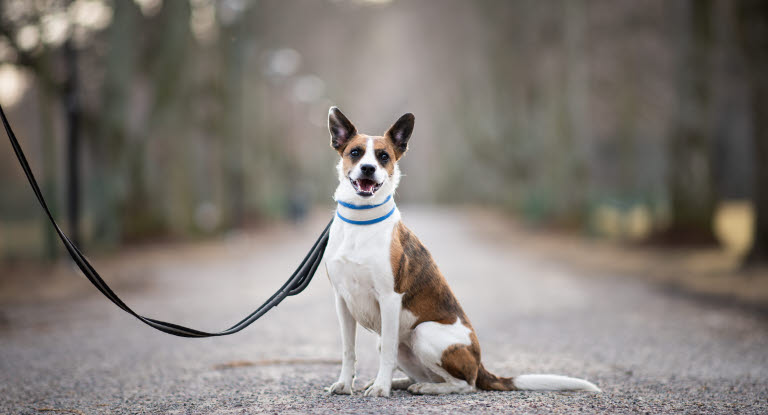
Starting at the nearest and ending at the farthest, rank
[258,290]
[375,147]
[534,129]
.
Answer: [375,147] → [258,290] → [534,129]

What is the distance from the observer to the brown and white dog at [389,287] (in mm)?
4312

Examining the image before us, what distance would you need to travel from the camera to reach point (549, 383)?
4.59 meters

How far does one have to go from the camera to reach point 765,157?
11844 mm

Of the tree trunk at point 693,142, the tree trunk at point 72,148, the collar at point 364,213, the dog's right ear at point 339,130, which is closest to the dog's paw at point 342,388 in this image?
the collar at point 364,213

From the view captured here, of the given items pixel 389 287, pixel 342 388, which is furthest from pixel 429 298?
pixel 342 388

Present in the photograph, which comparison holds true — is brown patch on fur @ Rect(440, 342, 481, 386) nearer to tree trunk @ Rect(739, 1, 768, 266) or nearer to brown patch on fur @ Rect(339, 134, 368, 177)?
brown patch on fur @ Rect(339, 134, 368, 177)

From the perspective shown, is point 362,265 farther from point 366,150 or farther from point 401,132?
point 401,132

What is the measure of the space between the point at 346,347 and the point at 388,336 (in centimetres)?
42

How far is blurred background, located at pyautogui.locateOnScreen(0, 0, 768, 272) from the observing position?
46.7ft

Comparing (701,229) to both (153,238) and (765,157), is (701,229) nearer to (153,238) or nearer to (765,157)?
(765,157)

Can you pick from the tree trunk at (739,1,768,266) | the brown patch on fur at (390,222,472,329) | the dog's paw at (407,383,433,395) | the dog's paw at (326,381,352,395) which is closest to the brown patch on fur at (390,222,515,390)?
the brown patch on fur at (390,222,472,329)

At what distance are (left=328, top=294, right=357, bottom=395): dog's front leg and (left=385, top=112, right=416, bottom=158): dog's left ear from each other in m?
1.14

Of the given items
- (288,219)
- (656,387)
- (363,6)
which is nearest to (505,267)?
(656,387)

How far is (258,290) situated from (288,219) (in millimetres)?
24071
